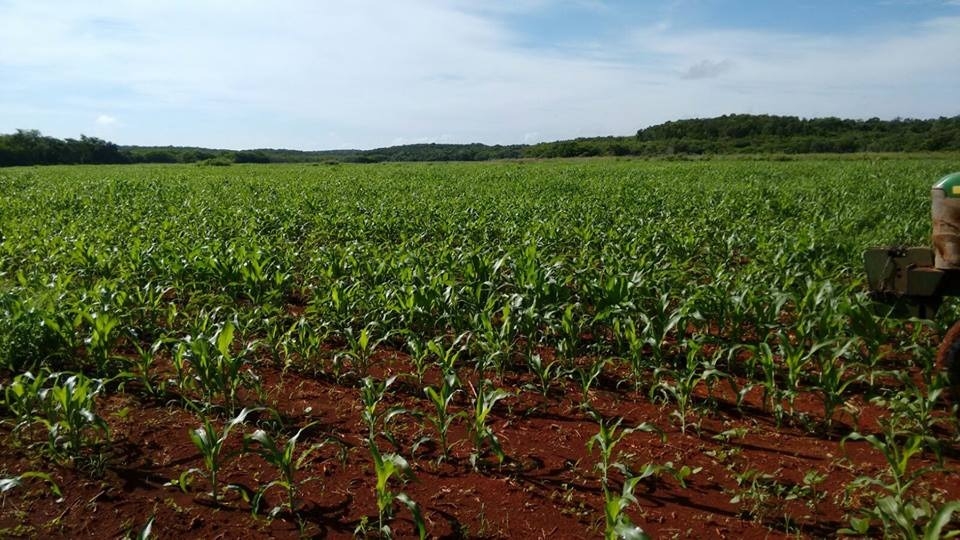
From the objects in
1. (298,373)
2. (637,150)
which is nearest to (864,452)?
(298,373)

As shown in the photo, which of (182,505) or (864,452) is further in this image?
(864,452)

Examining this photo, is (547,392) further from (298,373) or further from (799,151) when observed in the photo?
(799,151)

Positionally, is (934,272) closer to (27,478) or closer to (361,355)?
(361,355)

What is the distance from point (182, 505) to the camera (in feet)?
10.2

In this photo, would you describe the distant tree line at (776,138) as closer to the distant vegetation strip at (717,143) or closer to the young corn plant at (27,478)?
the distant vegetation strip at (717,143)

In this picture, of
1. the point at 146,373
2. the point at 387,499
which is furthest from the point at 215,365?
the point at 387,499

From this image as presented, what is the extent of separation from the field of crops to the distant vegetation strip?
56.0m

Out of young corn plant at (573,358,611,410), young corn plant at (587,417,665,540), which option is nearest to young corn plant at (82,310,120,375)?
young corn plant at (573,358,611,410)

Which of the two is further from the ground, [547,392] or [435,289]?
[435,289]

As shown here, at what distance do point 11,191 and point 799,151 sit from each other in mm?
62548

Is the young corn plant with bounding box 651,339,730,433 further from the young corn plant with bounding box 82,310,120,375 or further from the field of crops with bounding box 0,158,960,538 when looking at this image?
the young corn plant with bounding box 82,310,120,375

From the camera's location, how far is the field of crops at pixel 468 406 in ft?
9.80

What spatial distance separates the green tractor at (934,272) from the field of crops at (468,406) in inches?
9.5

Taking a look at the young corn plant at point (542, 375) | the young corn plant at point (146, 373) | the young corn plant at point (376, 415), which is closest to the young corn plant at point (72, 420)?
the young corn plant at point (146, 373)
